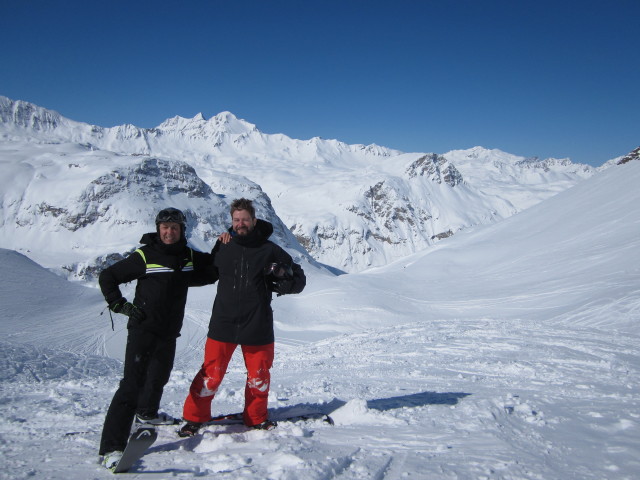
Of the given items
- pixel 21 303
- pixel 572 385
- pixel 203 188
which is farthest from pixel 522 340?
pixel 203 188

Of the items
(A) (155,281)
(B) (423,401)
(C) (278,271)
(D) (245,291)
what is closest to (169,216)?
(A) (155,281)

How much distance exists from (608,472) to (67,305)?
87.9ft

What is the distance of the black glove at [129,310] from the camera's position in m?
3.77

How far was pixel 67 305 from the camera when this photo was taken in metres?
23.9

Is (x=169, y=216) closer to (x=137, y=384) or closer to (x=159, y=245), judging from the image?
(x=159, y=245)

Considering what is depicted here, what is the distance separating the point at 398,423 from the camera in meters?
4.20

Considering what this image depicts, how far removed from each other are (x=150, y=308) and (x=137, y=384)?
0.70 metres

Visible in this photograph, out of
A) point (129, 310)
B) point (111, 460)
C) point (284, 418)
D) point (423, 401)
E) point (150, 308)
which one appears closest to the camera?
point (111, 460)

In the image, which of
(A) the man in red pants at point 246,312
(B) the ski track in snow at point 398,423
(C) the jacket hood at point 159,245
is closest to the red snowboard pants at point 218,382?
(A) the man in red pants at point 246,312

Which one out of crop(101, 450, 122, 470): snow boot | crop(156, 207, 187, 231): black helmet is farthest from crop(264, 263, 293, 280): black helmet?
crop(101, 450, 122, 470): snow boot

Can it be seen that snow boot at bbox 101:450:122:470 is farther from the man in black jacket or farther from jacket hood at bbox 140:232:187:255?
jacket hood at bbox 140:232:187:255

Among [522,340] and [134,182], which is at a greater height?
[134,182]

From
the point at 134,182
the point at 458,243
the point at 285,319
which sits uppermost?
the point at 134,182

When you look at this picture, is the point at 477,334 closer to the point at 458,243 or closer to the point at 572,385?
the point at 572,385
